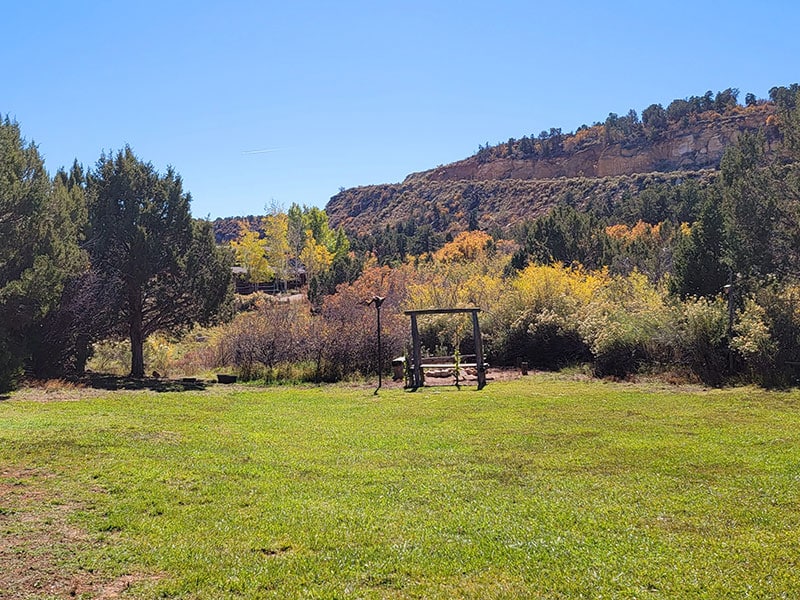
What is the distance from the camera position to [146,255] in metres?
19.5

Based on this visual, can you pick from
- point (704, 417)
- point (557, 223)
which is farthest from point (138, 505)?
point (557, 223)

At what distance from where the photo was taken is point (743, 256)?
720 inches

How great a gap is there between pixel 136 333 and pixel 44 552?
17.0 m

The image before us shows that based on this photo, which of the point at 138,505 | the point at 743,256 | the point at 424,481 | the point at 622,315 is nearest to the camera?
the point at 138,505

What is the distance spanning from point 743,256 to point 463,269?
13827mm

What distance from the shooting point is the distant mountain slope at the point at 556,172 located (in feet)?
245

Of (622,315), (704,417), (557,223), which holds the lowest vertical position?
(704,417)

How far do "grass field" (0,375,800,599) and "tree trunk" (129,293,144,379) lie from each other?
906 centimetres

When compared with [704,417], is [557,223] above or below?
above

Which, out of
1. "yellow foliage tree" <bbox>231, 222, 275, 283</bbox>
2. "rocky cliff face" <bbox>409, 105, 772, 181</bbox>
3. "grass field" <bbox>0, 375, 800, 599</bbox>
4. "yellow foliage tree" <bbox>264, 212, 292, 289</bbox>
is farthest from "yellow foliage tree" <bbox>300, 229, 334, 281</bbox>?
"rocky cliff face" <bbox>409, 105, 772, 181</bbox>

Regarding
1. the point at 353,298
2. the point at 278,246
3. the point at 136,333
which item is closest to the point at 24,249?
the point at 136,333

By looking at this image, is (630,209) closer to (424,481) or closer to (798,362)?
(798,362)

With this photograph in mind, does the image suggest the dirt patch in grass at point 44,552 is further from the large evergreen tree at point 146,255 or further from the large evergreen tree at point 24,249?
the large evergreen tree at point 146,255

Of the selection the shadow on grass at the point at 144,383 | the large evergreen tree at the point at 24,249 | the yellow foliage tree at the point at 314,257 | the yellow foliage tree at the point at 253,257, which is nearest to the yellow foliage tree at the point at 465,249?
the yellow foliage tree at the point at 314,257
